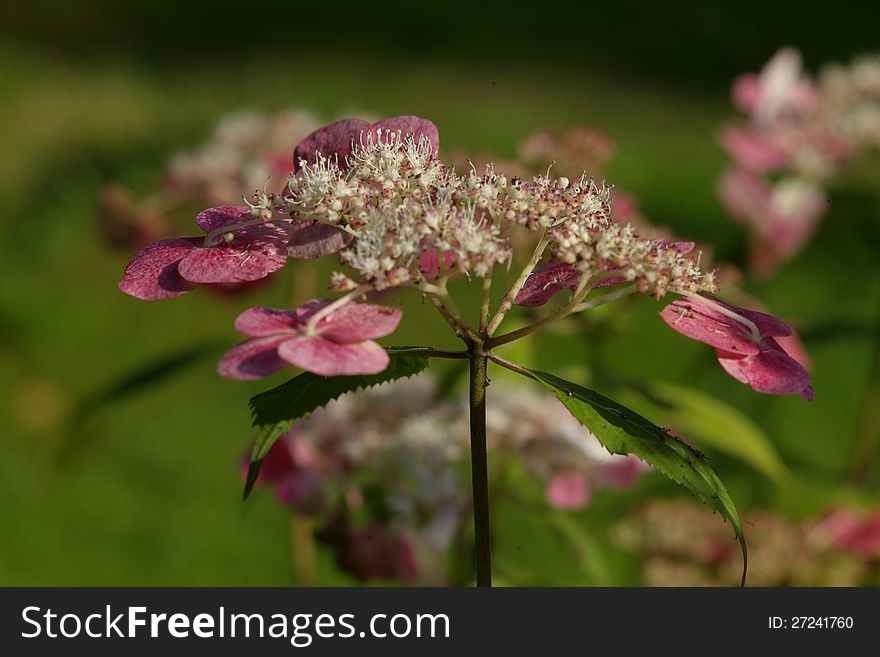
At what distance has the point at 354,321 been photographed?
1.82ft

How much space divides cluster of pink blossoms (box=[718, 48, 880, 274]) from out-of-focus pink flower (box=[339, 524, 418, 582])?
1.75 ft

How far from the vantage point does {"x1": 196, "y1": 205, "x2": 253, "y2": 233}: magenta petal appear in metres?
0.62

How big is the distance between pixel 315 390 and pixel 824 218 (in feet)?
2.99

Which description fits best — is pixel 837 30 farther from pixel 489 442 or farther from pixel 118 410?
pixel 489 442

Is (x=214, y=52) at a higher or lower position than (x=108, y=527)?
higher

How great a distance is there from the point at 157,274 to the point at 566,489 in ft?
1.69

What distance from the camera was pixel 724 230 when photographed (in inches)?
105

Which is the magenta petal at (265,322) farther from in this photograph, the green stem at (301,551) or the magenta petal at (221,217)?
the green stem at (301,551)

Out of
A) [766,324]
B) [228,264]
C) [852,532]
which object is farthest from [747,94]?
[228,264]

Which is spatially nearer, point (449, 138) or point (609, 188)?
point (609, 188)

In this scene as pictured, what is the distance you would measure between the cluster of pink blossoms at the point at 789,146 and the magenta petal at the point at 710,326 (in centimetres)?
66

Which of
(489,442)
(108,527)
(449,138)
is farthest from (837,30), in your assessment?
(489,442)

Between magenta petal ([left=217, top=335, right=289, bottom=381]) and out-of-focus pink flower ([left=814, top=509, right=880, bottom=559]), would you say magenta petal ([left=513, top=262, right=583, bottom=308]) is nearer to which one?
magenta petal ([left=217, top=335, right=289, bottom=381])

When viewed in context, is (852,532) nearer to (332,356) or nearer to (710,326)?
(710,326)
